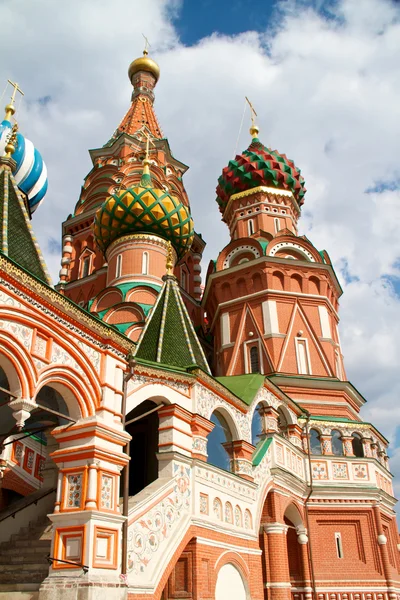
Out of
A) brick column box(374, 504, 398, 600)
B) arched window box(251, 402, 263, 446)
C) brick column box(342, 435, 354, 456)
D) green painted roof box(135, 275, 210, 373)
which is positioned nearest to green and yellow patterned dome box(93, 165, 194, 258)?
green painted roof box(135, 275, 210, 373)

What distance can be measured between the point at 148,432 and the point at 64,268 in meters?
11.3

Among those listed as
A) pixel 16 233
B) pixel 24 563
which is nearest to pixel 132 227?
pixel 16 233

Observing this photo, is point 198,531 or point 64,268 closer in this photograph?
point 198,531

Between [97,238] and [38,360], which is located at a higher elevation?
[97,238]

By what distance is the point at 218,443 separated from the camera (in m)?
9.28

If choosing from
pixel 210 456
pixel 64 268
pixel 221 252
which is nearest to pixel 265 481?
pixel 210 456

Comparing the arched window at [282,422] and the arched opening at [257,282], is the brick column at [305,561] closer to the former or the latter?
the arched window at [282,422]

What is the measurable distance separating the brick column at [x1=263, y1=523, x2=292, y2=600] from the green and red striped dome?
11887 millimetres

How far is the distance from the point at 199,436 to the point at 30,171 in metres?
11.9

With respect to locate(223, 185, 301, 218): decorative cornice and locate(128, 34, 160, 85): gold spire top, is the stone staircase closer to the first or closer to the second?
locate(223, 185, 301, 218): decorative cornice

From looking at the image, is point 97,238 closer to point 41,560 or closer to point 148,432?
point 148,432

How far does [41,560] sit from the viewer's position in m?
6.49

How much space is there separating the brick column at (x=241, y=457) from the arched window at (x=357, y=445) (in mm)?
4501

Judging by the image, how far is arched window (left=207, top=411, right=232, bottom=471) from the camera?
29.9ft
